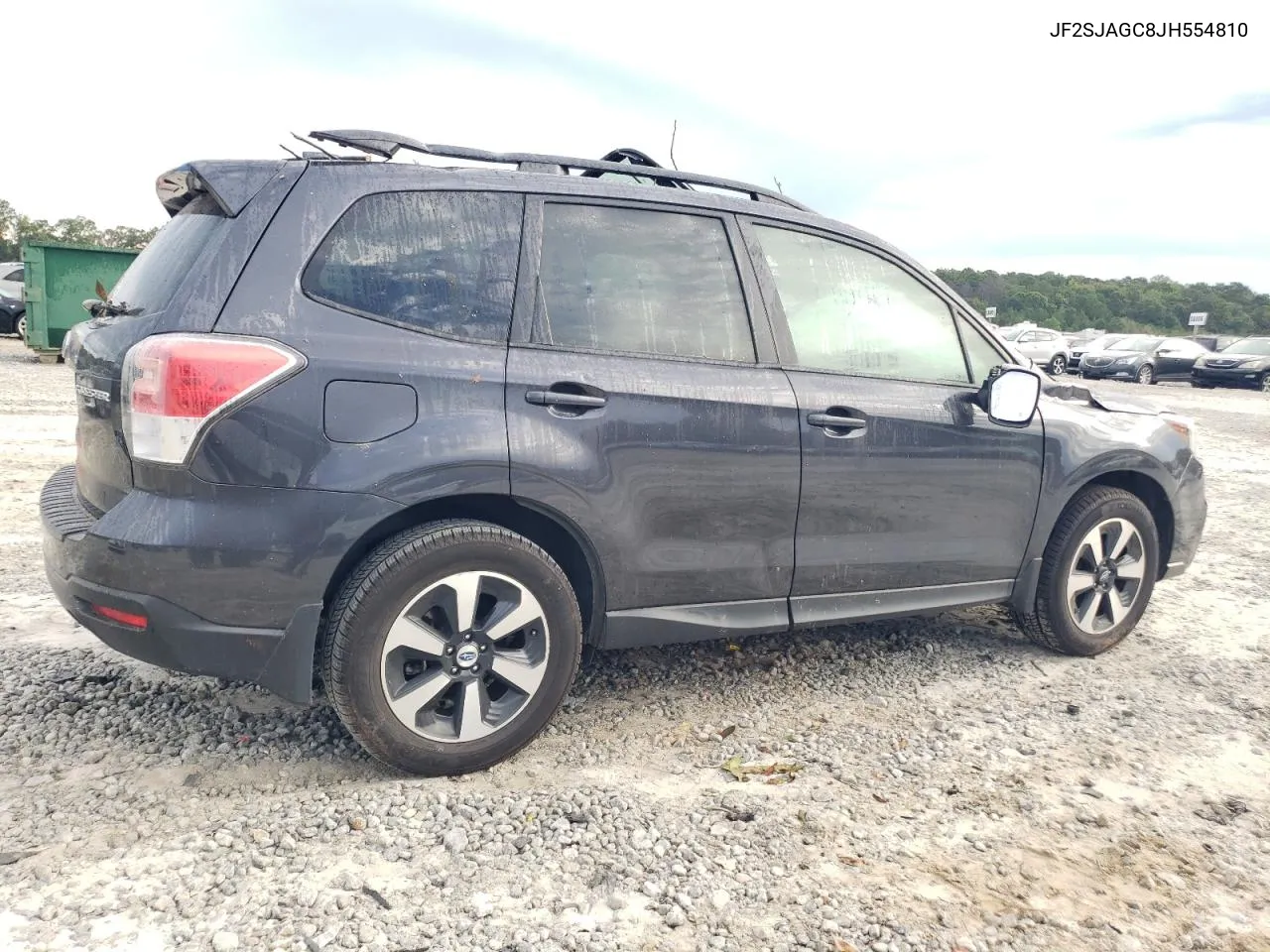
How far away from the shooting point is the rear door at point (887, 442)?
3.58 m

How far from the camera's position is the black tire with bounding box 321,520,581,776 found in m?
2.81

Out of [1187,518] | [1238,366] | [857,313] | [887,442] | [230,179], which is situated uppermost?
[230,179]

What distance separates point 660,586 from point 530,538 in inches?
17.9

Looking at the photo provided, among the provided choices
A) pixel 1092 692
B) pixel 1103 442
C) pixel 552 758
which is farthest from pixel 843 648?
pixel 552 758

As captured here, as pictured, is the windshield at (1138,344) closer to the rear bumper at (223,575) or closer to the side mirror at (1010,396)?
the side mirror at (1010,396)

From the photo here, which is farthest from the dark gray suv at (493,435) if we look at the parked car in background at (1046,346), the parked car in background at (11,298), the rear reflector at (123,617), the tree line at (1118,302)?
the tree line at (1118,302)

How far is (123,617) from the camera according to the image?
2.77 metres

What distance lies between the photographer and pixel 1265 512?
817cm

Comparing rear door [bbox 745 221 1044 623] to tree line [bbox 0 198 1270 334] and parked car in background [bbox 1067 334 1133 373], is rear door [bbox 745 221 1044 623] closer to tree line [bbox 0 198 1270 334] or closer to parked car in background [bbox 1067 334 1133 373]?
parked car in background [bbox 1067 334 1133 373]

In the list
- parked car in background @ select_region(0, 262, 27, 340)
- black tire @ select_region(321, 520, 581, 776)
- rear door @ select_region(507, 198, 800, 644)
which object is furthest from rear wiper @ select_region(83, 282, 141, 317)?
parked car in background @ select_region(0, 262, 27, 340)

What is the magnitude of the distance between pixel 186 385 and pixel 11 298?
20367 mm

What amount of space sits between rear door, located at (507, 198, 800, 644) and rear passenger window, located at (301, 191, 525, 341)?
0.08 m

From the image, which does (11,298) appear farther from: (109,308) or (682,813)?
(682,813)

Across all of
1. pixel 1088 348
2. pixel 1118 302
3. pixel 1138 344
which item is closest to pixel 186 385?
pixel 1138 344
